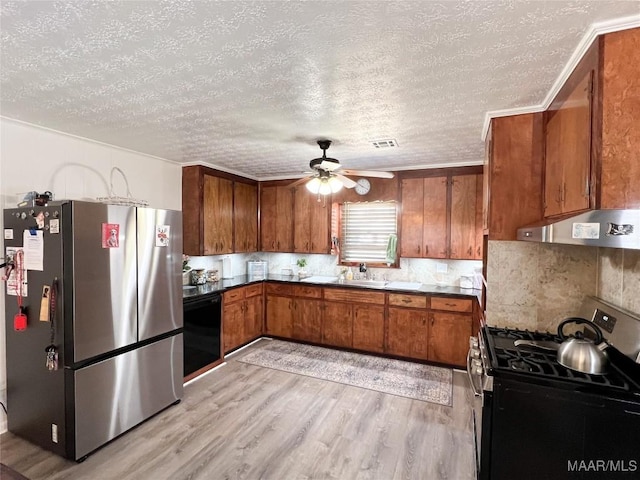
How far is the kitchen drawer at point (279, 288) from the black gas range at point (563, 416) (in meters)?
3.09

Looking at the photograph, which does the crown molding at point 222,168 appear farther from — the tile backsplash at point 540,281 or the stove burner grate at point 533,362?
the stove burner grate at point 533,362

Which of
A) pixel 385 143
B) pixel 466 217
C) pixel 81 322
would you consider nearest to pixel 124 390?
pixel 81 322

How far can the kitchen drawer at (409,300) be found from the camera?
12.3ft

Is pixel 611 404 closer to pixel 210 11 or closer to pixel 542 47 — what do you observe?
pixel 542 47

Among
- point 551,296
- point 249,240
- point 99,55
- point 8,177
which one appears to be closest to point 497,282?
point 551,296

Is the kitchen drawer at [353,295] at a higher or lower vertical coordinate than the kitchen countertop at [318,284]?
lower

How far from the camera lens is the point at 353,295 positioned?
13.5 ft

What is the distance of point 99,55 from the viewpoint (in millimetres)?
1530

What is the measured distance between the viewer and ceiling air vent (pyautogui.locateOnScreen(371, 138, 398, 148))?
2.95m

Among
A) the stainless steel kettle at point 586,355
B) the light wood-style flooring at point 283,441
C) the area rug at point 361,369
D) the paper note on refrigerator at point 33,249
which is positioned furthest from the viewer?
the area rug at point 361,369

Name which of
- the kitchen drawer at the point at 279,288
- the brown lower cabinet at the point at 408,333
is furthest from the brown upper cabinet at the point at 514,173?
the kitchen drawer at the point at 279,288

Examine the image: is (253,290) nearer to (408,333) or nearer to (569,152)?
(408,333)

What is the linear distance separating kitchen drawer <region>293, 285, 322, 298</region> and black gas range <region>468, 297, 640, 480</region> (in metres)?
2.73

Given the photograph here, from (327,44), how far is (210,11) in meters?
0.51
